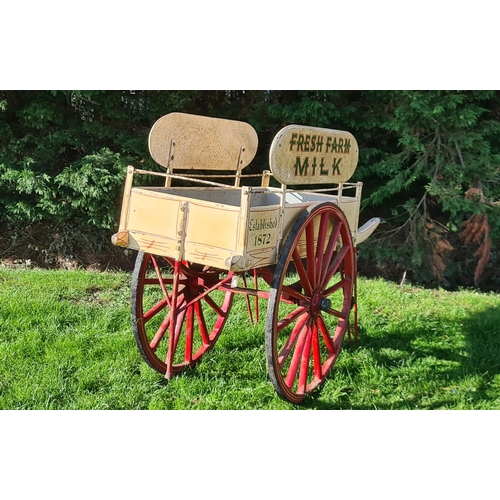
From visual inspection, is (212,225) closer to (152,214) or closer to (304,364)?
(152,214)

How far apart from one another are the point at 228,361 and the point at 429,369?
1.55 metres

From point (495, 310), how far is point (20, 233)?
636 centimetres

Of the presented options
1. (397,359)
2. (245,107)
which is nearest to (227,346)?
(397,359)

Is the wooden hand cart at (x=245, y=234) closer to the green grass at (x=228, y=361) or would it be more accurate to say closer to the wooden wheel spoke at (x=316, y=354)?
the wooden wheel spoke at (x=316, y=354)

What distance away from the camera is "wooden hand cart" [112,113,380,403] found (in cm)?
298

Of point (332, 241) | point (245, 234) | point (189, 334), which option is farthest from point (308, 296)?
point (189, 334)

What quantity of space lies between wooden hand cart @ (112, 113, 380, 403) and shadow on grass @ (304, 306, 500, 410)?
258 millimetres

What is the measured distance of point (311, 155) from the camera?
10.6ft

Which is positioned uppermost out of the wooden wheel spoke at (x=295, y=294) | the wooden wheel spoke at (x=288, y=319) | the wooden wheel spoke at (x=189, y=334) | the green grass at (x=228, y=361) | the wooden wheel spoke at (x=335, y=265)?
the wooden wheel spoke at (x=335, y=265)

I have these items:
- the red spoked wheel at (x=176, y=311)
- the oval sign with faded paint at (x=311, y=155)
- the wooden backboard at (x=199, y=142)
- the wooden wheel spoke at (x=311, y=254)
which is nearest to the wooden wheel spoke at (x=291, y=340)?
the wooden wheel spoke at (x=311, y=254)

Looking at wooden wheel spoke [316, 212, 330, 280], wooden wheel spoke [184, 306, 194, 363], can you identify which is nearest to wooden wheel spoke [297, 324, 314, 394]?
wooden wheel spoke [316, 212, 330, 280]

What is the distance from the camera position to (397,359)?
4324mm

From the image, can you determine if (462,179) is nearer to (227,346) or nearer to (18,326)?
(227,346)

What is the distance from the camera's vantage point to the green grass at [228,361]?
3562 millimetres
